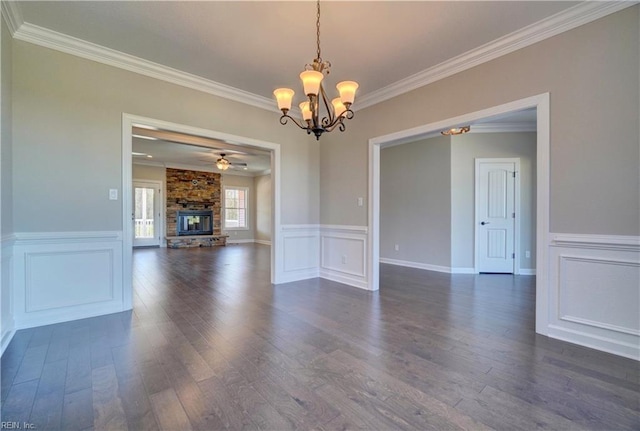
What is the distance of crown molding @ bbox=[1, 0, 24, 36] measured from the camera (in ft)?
7.53

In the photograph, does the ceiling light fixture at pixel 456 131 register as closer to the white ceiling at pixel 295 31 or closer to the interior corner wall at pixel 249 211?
the white ceiling at pixel 295 31

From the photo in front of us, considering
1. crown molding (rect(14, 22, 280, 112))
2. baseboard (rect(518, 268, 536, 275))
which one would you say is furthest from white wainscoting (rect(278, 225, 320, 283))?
baseboard (rect(518, 268, 536, 275))

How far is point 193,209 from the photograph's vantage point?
391 inches

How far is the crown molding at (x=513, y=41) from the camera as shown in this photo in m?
2.30

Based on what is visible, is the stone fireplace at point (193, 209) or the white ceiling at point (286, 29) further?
the stone fireplace at point (193, 209)

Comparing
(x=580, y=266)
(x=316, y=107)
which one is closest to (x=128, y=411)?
(x=316, y=107)

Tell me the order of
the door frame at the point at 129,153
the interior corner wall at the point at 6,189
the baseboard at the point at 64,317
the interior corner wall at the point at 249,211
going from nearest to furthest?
the interior corner wall at the point at 6,189
the baseboard at the point at 64,317
the door frame at the point at 129,153
the interior corner wall at the point at 249,211

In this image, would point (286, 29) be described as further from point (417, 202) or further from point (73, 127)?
point (417, 202)

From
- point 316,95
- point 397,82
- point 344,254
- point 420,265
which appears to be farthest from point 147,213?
point 316,95

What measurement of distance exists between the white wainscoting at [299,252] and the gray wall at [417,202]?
2179 mm

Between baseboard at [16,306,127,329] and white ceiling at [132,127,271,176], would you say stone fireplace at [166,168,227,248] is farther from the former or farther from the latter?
baseboard at [16,306,127,329]

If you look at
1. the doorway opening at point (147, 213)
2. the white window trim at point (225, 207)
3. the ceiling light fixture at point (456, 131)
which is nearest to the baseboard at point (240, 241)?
the white window trim at point (225, 207)

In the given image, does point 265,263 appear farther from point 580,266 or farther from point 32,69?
point 580,266

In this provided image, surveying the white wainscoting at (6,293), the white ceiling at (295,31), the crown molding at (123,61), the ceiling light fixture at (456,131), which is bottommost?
the white wainscoting at (6,293)
